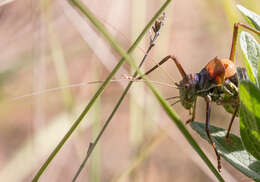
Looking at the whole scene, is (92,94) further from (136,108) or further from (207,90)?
(207,90)

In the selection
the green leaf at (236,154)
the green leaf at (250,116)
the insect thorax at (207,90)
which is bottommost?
the green leaf at (236,154)

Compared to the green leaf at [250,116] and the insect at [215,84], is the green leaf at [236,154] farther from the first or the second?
the insect at [215,84]

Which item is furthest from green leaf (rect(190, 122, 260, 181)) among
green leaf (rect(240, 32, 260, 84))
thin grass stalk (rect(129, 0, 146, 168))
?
thin grass stalk (rect(129, 0, 146, 168))

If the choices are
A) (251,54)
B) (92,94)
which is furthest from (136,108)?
(251,54)

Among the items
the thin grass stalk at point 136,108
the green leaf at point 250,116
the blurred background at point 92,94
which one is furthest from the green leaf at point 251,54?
the thin grass stalk at point 136,108

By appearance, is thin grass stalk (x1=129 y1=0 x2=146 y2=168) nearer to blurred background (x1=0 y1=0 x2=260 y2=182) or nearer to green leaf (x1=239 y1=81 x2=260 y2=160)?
blurred background (x1=0 y1=0 x2=260 y2=182)

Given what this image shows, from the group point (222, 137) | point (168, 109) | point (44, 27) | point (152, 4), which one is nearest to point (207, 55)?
point (152, 4)
